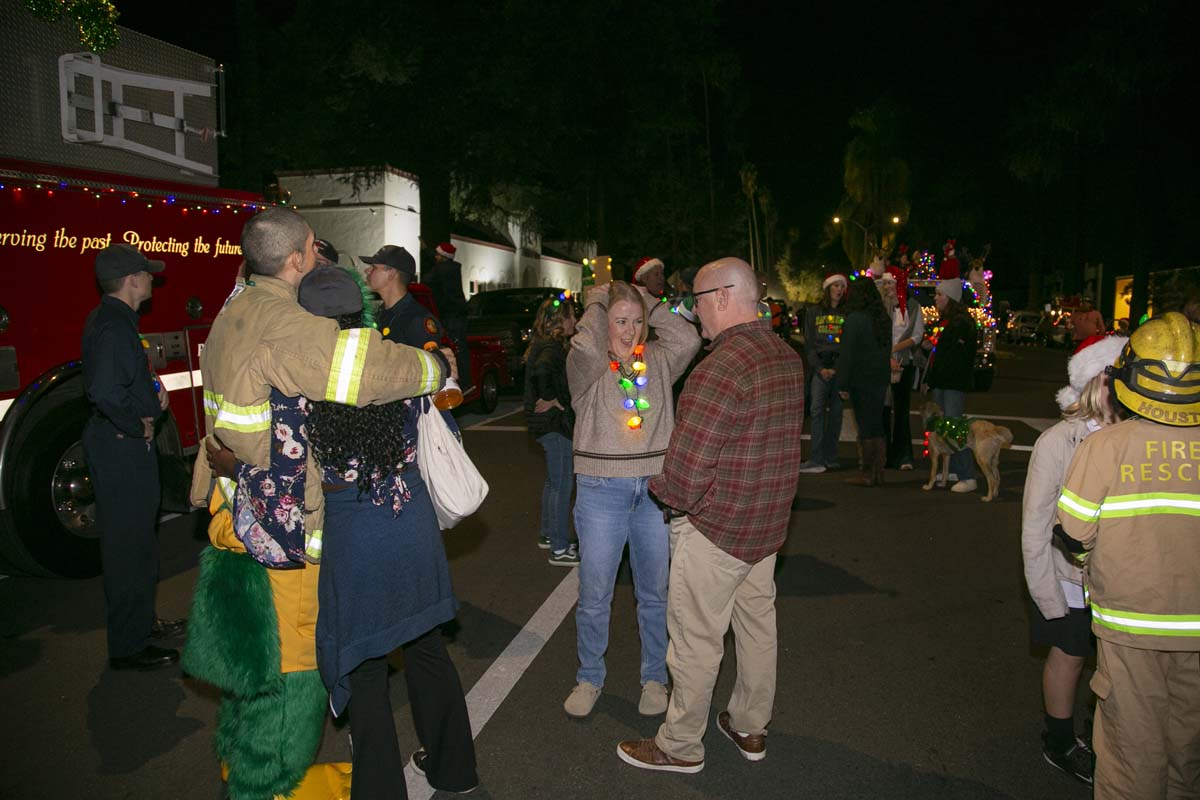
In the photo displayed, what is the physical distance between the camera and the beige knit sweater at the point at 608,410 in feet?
12.6

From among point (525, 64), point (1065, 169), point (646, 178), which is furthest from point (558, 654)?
point (646, 178)

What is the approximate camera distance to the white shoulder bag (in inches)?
120

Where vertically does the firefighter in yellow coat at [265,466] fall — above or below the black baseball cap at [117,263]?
below

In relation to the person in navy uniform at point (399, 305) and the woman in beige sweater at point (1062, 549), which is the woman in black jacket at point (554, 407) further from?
the woman in beige sweater at point (1062, 549)

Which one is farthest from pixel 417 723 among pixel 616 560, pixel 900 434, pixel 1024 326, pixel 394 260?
pixel 1024 326

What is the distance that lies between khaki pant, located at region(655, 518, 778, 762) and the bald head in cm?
82

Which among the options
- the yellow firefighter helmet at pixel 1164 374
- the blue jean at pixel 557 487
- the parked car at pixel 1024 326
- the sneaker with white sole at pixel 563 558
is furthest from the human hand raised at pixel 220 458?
the parked car at pixel 1024 326

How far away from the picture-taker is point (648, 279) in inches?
225

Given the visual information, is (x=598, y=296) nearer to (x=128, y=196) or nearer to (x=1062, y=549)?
(x=1062, y=549)

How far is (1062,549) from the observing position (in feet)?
10.6

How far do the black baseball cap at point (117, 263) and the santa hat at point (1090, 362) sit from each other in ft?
14.5

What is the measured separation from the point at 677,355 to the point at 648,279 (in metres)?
1.76

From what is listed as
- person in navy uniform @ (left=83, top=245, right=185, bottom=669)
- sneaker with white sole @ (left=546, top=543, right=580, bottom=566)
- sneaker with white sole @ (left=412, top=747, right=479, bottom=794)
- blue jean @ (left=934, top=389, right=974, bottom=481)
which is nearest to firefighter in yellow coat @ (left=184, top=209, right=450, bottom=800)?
Answer: sneaker with white sole @ (left=412, top=747, right=479, bottom=794)

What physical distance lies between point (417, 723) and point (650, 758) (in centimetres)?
99
